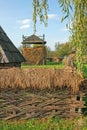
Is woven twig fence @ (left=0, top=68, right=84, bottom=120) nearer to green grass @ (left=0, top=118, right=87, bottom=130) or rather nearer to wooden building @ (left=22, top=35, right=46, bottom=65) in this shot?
green grass @ (left=0, top=118, right=87, bottom=130)

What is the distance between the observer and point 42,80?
8.91 metres

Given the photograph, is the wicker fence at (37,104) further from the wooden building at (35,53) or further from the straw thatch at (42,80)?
the wooden building at (35,53)

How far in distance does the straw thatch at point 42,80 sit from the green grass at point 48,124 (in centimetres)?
88

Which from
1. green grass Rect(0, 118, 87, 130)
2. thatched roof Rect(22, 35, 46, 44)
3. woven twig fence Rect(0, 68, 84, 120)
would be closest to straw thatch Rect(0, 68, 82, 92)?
woven twig fence Rect(0, 68, 84, 120)

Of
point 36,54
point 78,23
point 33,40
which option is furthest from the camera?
point 36,54

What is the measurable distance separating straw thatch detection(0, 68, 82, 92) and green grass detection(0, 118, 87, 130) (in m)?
0.88

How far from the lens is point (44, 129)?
7645mm

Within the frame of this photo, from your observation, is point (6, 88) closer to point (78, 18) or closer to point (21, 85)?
point (21, 85)

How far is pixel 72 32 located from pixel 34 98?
9.64 feet

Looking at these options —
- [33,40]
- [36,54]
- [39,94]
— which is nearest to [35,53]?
[36,54]

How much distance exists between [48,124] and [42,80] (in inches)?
51.7

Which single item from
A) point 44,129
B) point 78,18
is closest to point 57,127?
point 44,129

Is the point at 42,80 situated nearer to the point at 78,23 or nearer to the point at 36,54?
the point at 78,23

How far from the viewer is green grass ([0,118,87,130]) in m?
7.75
